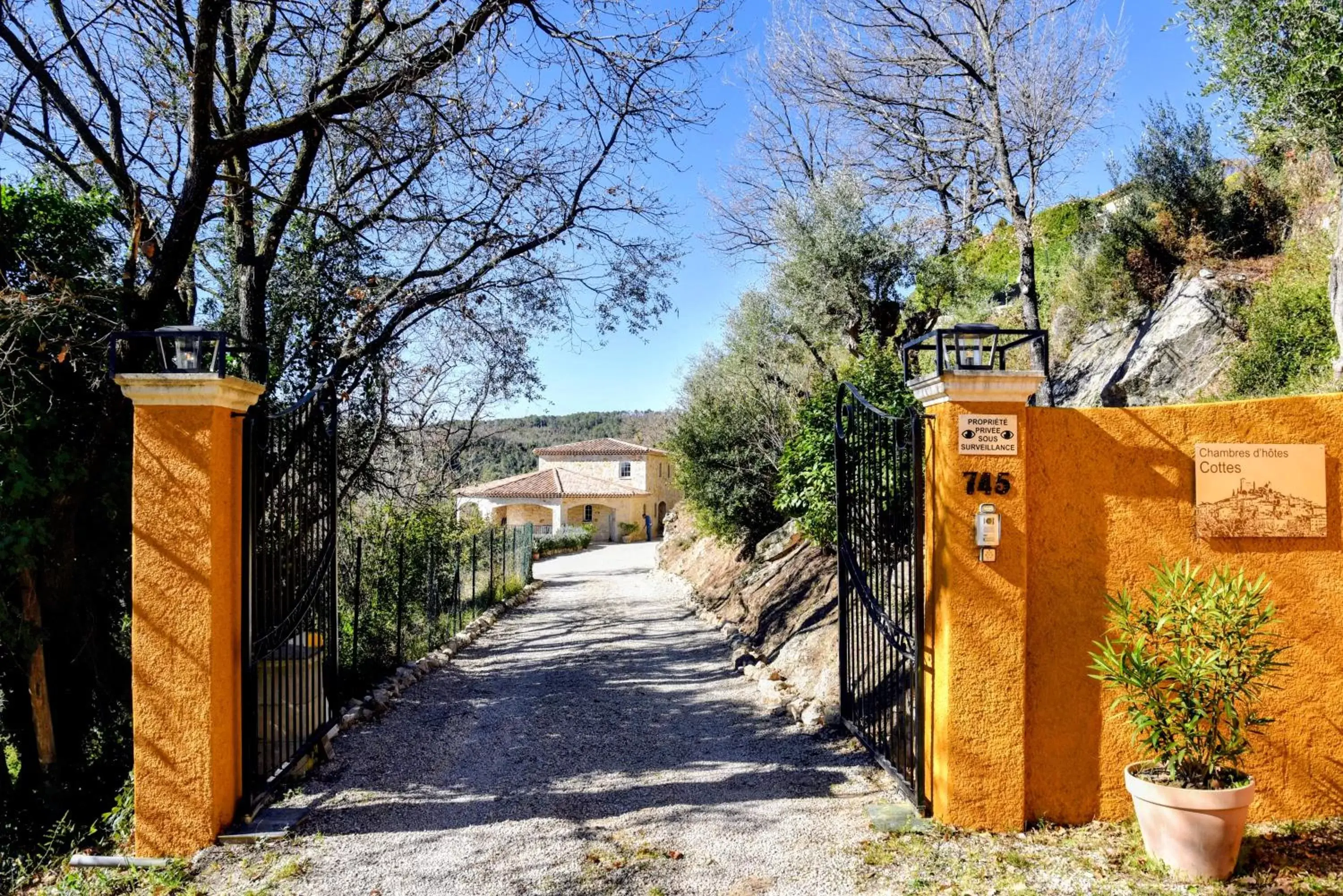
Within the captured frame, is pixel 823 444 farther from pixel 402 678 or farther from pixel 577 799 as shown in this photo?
pixel 577 799

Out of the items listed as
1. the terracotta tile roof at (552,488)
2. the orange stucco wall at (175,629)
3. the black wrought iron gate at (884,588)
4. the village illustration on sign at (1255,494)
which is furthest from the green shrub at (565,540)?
the village illustration on sign at (1255,494)

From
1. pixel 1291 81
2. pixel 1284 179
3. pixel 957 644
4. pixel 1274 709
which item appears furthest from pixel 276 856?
pixel 1284 179

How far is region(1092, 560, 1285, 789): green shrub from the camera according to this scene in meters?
3.69

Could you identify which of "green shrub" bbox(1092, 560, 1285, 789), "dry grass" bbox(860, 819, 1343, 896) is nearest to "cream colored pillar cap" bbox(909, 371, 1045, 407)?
"green shrub" bbox(1092, 560, 1285, 789)

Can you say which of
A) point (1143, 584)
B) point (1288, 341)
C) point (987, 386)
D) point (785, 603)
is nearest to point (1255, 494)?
point (1143, 584)

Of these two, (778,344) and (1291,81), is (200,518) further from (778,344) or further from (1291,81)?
(778,344)

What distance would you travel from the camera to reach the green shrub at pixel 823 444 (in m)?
9.70

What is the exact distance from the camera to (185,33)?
6.22 meters

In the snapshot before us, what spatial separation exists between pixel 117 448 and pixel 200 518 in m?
2.06

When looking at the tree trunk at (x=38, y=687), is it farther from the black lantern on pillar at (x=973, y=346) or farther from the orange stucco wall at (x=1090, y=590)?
the black lantern on pillar at (x=973, y=346)

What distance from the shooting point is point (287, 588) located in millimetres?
5168

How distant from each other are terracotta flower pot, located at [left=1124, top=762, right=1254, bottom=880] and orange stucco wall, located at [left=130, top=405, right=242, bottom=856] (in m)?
4.99

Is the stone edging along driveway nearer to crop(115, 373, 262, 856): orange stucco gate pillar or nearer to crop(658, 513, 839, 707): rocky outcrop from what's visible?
crop(115, 373, 262, 856): orange stucco gate pillar

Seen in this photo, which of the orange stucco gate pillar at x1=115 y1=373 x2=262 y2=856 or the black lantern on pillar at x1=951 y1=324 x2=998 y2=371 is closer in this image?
the black lantern on pillar at x1=951 y1=324 x2=998 y2=371
